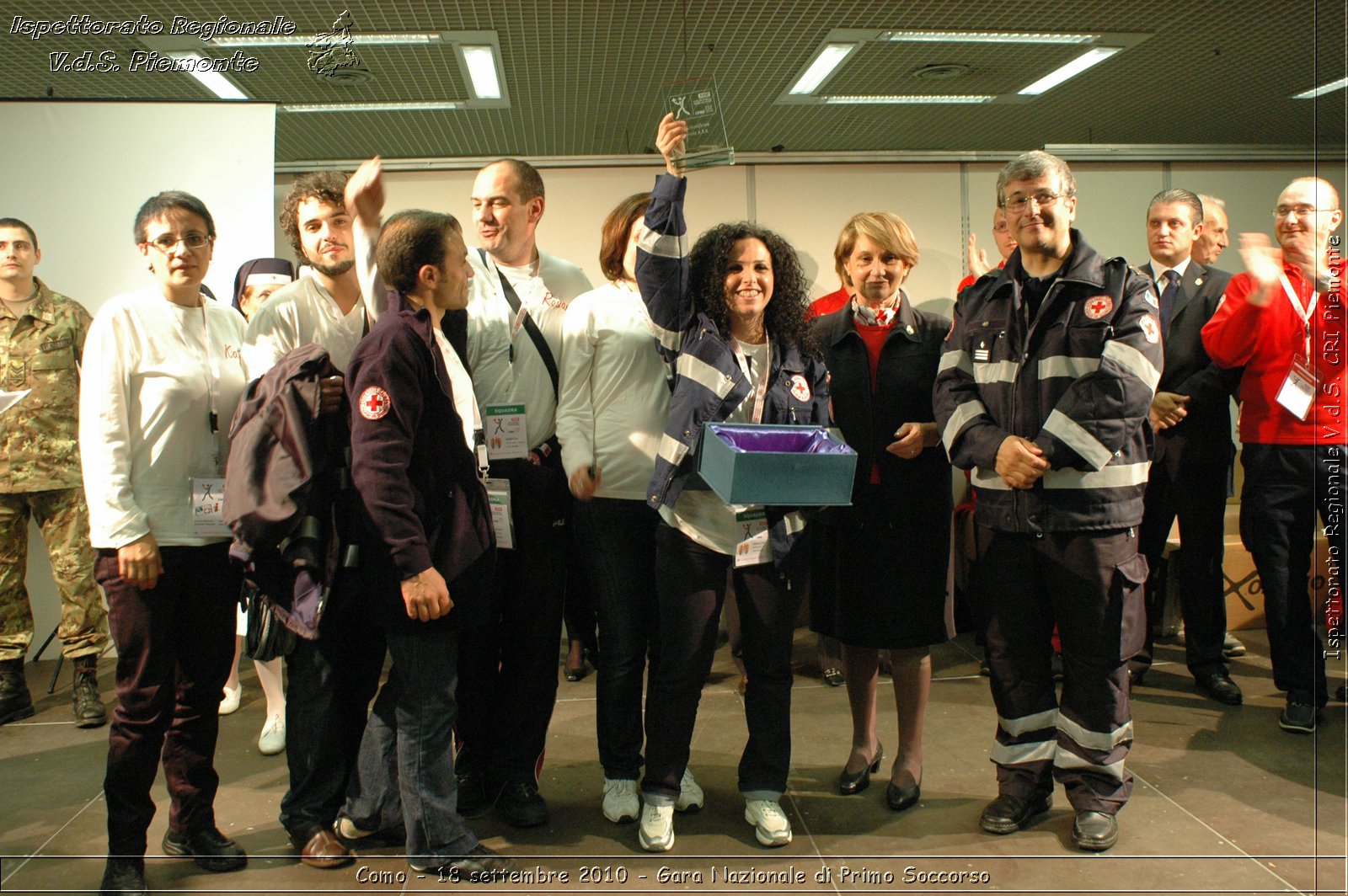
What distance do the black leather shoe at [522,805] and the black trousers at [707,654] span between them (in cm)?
33

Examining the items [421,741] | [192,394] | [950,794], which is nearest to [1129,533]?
[950,794]

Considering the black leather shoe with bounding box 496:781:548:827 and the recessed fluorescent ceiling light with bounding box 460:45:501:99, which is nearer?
the black leather shoe with bounding box 496:781:548:827

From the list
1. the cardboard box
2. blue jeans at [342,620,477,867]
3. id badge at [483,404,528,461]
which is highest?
id badge at [483,404,528,461]

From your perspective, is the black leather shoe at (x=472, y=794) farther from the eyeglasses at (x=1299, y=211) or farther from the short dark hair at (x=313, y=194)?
the eyeglasses at (x=1299, y=211)

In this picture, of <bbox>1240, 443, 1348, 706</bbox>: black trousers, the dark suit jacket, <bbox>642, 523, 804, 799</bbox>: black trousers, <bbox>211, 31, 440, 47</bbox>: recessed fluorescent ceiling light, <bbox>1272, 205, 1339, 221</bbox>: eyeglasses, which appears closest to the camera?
<bbox>642, 523, 804, 799</bbox>: black trousers

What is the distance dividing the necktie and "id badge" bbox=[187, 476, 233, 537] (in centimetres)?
355

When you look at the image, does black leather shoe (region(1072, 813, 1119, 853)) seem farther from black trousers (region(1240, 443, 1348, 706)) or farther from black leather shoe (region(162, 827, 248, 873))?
black leather shoe (region(162, 827, 248, 873))

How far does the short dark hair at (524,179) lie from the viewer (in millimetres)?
2762

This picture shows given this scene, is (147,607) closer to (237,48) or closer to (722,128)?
(722,128)

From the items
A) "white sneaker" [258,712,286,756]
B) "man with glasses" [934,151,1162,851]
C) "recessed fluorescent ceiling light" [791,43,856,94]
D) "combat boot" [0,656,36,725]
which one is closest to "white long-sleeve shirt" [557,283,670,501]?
"man with glasses" [934,151,1162,851]

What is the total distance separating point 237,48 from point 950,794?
14.1 feet

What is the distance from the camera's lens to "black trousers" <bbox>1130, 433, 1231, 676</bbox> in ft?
12.4

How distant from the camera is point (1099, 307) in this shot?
2514 mm

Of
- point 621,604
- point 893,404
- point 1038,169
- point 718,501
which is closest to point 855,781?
point 621,604
